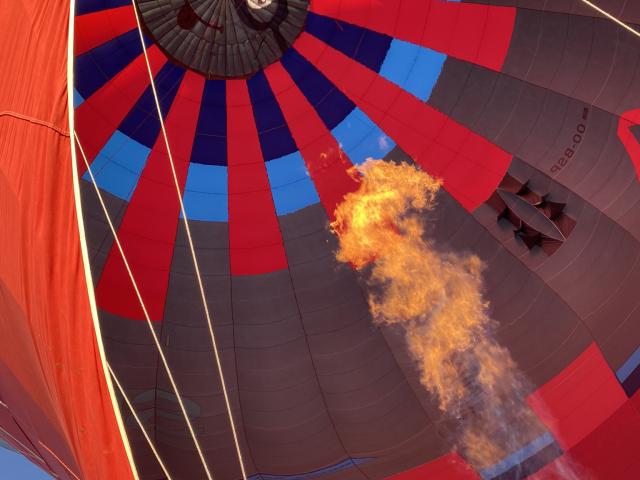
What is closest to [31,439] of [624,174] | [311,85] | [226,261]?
[226,261]

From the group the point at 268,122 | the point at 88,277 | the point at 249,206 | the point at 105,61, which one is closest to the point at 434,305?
the point at 249,206

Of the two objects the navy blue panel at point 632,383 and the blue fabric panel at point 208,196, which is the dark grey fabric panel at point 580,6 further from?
the navy blue panel at point 632,383

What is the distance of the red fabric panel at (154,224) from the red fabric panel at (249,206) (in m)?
0.42

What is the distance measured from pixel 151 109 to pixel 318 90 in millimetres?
1599

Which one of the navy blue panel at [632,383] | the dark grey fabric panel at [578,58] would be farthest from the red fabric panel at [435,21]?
the navy blue panel at [632,383]

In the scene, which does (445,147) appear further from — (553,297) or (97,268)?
(97,268)

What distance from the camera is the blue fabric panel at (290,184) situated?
609 centimetres

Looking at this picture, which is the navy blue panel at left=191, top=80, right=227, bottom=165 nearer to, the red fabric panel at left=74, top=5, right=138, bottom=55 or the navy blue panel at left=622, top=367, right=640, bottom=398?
the red fabric panel at left=74, top=5, right=138, bottom=55

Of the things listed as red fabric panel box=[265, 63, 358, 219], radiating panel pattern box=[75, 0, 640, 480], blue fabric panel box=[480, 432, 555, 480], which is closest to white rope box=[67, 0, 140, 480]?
radiating panel pattern box=[75, 0, 640, 480]

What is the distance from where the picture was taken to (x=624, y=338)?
238 inches

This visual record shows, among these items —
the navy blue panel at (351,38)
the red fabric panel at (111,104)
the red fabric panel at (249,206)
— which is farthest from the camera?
the red fabric panel at (249,206)

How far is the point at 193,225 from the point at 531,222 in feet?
10.8

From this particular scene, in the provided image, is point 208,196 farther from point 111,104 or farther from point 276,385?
point 276,385

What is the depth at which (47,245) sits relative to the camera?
339cm
